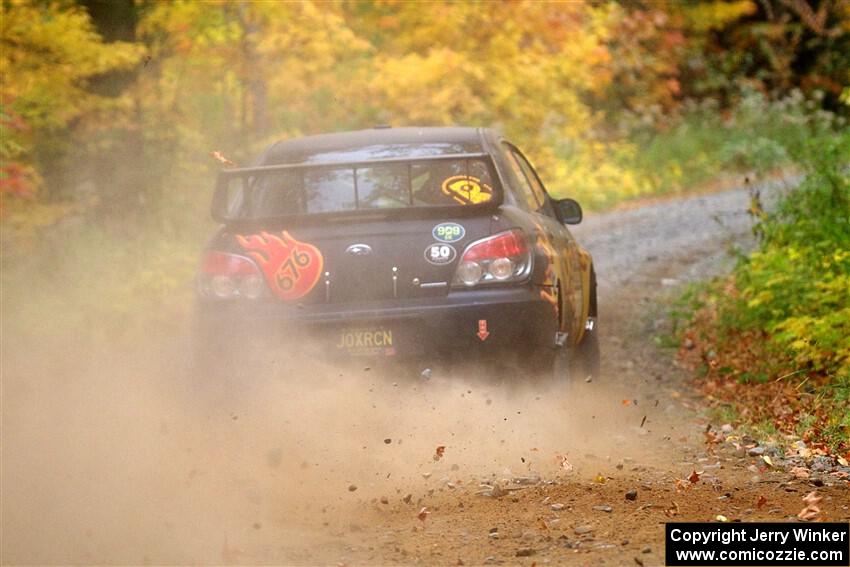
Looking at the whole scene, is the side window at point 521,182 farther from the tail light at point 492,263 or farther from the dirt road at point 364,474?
the dirt road at point 364,474

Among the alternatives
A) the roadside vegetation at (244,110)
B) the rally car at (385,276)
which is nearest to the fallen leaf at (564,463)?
the rally car at (385,276)

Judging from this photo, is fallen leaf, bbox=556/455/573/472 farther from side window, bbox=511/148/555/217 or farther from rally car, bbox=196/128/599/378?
side window, bbox=511/148/555/217

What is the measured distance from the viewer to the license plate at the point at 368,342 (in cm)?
689

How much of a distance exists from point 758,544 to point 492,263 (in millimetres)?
2274

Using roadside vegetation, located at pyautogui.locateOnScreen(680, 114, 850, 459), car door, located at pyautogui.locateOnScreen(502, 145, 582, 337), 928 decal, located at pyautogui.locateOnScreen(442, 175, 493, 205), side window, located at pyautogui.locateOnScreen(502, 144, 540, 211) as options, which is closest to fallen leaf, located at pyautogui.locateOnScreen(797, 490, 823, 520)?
roadside vegetation, located at pyautogui.locateOnScreen(680, 114, 850, 459)

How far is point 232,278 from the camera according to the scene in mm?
7109

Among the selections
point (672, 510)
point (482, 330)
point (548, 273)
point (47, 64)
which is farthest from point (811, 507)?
point (47, 64)

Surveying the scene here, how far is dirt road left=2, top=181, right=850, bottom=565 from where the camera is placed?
17.7ft

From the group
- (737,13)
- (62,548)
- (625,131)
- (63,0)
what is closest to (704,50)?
(737,13)

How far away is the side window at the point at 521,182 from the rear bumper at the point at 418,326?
1058mm

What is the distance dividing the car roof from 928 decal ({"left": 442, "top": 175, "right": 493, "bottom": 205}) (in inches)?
17.7

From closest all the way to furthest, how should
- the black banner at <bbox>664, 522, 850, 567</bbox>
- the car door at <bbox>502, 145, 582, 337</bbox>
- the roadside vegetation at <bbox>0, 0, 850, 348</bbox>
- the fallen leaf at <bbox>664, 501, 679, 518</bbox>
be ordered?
the black banner at <bbox>664, 522, 850, 567</bbox>
the fallen leaf at <bbox>664, 501, 679, 518</bbox>
the car door at <bbox>502, 145, 582, 337</bbox>
the roadside vegetation at <bbox>0, 0, 850, 348</bbox>

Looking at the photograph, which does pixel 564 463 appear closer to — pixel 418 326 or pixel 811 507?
pixel 418 326

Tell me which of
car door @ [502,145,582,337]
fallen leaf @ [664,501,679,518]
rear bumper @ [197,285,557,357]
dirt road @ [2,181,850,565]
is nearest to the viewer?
dirt road @ [2,181,850,565]
